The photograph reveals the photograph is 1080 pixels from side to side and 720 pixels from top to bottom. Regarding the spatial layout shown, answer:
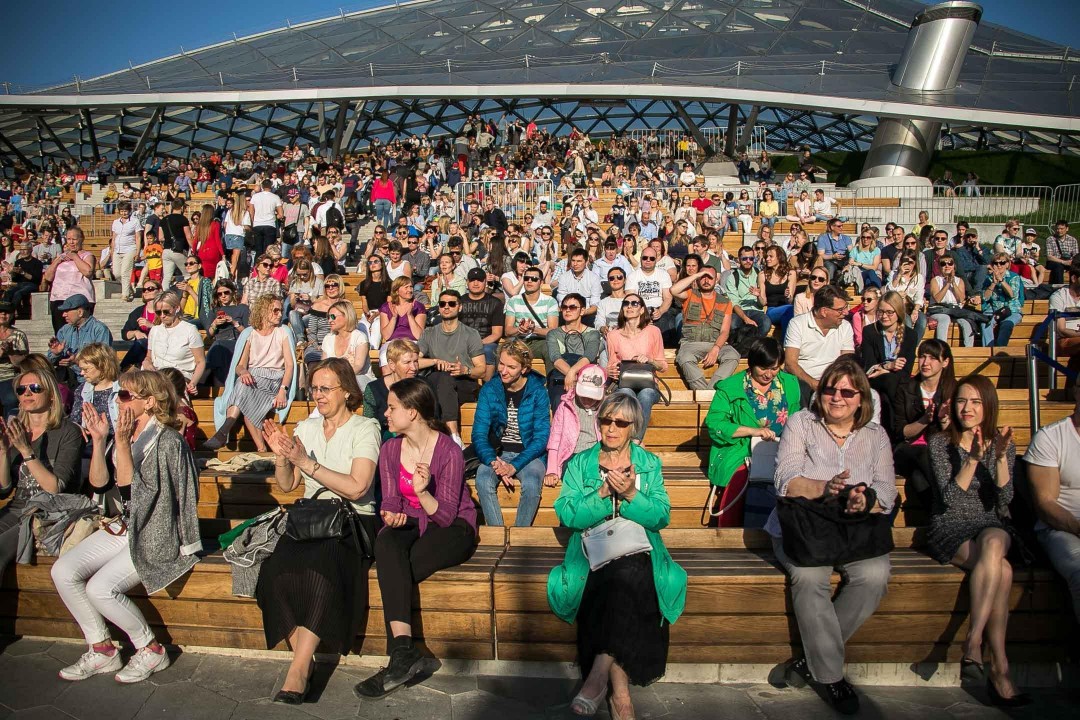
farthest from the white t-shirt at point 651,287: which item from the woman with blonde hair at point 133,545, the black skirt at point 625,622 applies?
the woman with blonde hair at point 133,545

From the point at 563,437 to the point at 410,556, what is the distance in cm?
141

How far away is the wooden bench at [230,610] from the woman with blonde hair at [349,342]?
2.65m

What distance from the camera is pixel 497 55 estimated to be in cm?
2873

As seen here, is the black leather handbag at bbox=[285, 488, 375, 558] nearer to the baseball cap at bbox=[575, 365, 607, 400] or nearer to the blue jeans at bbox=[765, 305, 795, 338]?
the baseball cap at bbox=[575, 365, 607, 400]

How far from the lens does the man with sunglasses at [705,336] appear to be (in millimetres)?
7371

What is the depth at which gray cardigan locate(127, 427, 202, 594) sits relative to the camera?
4.25m

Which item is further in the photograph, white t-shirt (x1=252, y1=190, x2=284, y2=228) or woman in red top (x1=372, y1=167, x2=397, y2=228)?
woman in red top (x1=372, y1=167, x2=397, y2=228)

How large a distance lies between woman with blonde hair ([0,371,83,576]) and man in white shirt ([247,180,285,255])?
8.42 m

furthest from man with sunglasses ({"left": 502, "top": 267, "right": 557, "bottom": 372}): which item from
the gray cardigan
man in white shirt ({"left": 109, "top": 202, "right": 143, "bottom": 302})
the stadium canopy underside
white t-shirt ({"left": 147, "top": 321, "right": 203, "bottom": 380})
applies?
the stadium canopy underside

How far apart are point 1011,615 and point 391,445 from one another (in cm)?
322

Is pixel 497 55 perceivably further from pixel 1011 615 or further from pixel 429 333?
pixel 1011 615

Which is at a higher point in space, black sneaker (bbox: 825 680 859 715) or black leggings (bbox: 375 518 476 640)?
black leggings (bbox: 375 518 476 640)

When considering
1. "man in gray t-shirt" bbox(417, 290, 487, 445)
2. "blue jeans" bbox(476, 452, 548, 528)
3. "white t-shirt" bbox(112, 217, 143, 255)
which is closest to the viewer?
"blue jeans" bbox(476, 452, 548, 528)

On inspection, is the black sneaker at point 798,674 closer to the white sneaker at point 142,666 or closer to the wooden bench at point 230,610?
the wooden bench at point 230,610
